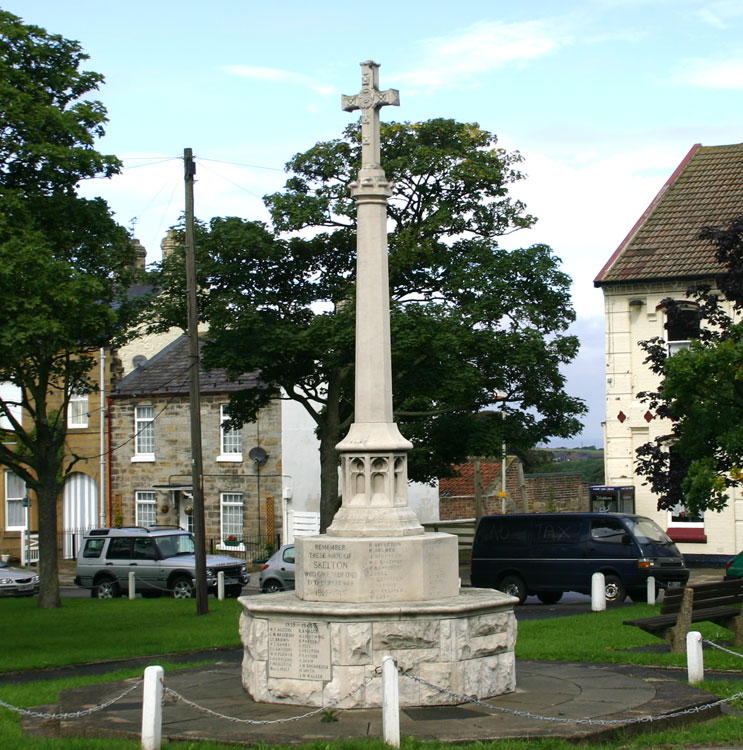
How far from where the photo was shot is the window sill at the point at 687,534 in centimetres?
3375

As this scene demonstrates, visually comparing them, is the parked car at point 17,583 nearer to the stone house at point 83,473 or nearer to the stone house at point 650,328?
the stone house at point 83,473

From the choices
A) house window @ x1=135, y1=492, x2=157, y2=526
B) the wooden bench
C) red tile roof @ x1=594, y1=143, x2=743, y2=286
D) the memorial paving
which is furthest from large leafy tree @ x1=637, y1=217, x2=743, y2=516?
house window @ x1=135, y1=492, x2=157, y2=526

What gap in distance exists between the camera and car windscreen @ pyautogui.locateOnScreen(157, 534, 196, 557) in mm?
30922

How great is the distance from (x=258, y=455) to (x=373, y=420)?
2846 cm

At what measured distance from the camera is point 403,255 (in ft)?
93.3

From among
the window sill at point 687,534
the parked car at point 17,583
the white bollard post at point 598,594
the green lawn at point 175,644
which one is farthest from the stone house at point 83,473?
the white bollard post at point 598,594

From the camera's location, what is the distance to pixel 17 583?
110 ft

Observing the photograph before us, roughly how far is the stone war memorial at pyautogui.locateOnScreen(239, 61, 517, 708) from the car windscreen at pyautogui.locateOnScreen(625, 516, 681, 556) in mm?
12709

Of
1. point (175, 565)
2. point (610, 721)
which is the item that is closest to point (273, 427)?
point (175, 565)

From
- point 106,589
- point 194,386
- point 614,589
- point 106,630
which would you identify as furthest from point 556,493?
point 106,630

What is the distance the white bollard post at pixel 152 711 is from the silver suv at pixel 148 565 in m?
20.0

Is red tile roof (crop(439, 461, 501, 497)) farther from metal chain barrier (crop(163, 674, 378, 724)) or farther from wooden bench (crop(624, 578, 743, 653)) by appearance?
metal chain barrier (crop(163, 674, 378, 724))

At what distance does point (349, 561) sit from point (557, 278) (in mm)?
19565

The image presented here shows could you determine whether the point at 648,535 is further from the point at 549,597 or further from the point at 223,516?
the point at 223,516
